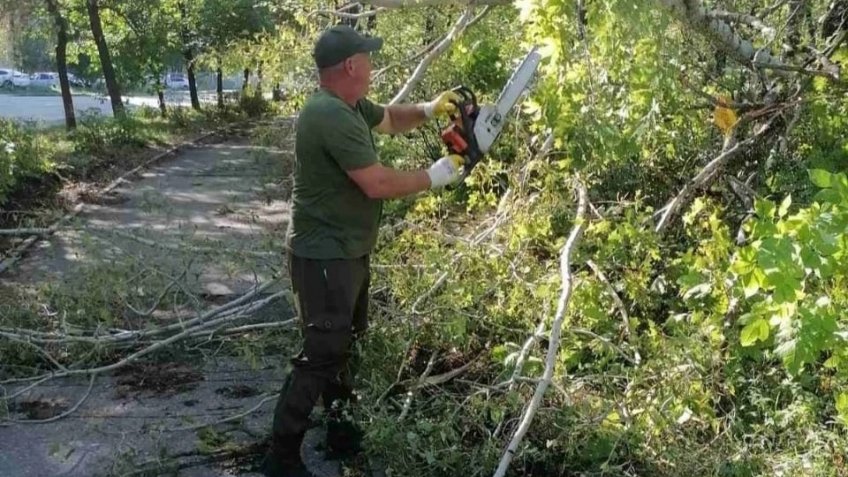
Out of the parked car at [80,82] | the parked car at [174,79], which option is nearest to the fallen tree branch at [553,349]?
the parked car at [174,79]

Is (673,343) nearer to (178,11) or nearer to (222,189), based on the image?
(222,189)

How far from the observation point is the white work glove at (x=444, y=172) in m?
3.59

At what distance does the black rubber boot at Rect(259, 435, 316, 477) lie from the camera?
145 inches

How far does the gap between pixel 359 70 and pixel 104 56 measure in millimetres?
16597

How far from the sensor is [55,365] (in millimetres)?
4809

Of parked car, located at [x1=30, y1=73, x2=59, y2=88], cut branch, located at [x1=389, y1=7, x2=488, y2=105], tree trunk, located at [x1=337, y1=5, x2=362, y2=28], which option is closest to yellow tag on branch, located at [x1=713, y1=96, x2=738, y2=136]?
cut branch, located at [x1=389, y1=7, x2=488, y2=105]

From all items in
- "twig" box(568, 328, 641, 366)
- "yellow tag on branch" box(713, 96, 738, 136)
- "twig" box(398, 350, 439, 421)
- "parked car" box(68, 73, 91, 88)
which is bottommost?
"parked car" box(68, 73, 91, 88)

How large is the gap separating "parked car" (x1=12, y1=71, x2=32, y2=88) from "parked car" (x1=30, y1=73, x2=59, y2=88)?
0.44 m

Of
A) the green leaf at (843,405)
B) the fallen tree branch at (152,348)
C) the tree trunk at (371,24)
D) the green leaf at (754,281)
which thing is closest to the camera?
the green leaf at (754,281)

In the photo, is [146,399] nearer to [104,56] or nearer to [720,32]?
[720,32]

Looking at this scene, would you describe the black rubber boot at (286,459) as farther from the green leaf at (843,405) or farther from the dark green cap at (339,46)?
the green leaf at (843,405)

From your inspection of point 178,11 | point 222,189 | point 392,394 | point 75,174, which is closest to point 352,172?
point 392,394

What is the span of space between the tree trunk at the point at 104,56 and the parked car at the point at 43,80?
43252mm

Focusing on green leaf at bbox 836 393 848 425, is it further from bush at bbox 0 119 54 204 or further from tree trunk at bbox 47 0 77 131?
tree trunk at bbox 47 0 77 131
